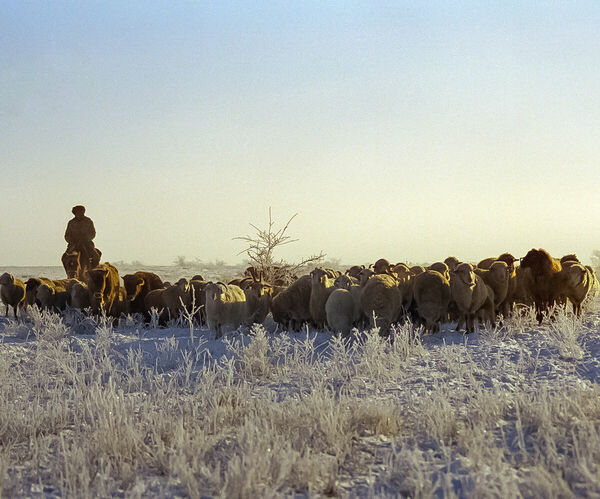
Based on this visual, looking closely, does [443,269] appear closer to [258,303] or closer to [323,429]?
[258,303]

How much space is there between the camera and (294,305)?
11.7 meters

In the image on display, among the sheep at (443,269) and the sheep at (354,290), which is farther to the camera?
the sheep at (443,269)

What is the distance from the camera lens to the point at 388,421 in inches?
219

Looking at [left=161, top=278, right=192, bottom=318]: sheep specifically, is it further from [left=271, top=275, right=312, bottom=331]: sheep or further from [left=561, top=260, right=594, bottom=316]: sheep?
[left=561, top=260, right=594, bottom=316]: sheep

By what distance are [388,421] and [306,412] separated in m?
0.73

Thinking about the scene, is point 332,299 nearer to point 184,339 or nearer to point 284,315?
point 284,315

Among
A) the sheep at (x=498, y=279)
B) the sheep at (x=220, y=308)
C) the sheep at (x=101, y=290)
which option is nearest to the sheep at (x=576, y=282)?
the sheep at (x=498, y=279)

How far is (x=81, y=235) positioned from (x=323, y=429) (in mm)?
16056

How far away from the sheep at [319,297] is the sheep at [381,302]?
955 mm

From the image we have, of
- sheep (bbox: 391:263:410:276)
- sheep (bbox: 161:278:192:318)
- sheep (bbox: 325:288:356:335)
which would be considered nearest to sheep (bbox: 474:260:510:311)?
sheep (bbox: 391:263:410:276)

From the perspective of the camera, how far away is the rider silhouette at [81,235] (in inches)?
770

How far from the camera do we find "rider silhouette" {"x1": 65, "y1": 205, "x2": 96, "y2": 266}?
64.2ft

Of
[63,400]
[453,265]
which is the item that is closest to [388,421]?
[63,400]

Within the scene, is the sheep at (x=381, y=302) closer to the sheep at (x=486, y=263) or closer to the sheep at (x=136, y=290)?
the sheep at (x=486, y=263)
